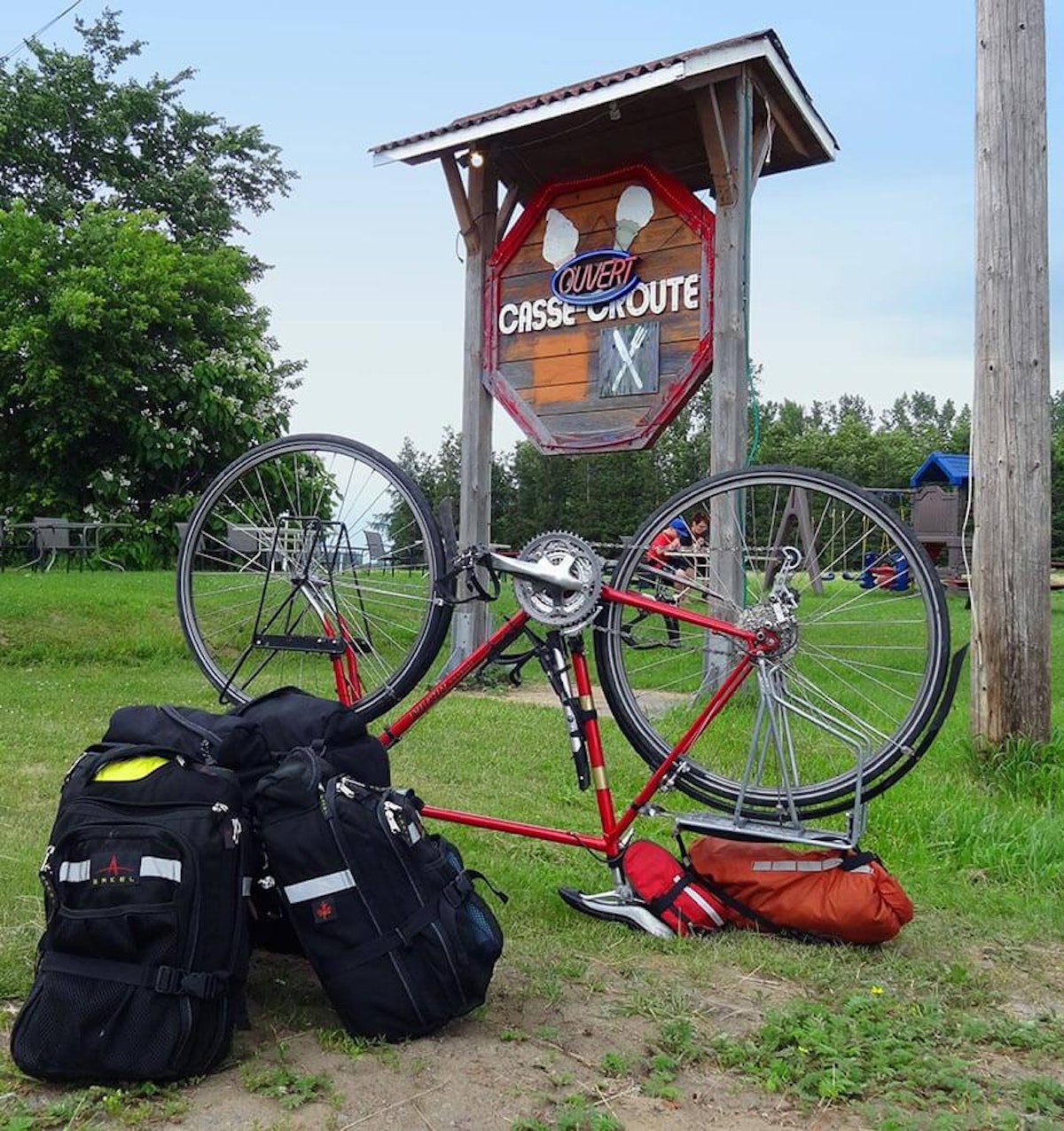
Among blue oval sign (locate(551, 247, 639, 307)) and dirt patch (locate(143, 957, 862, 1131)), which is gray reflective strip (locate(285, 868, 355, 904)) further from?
blue oval sign (locate(551, 247, 639, 307))

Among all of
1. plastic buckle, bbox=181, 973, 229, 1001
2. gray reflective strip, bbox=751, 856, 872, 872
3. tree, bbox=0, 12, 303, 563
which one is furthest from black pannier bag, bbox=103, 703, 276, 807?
tree, bbox=0, 12, 303, 563

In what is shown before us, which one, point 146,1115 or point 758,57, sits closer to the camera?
point 146,1115

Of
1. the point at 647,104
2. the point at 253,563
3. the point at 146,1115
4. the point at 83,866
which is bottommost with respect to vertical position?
the point at 146,1115

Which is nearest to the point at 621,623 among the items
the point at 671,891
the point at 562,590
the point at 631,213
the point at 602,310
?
the point at 562,590

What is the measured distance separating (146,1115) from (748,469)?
6.91ft

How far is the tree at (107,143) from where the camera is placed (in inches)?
871

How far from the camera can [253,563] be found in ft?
11.3

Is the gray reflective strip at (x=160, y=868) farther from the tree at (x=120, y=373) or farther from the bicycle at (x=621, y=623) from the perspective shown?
the tree at (x=120, y=373)

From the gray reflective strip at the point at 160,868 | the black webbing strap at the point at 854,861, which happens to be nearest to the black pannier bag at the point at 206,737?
the gray reflective strip at the point at 160,868

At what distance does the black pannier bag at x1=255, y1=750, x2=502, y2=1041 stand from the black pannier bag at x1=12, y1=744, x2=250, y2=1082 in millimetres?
122

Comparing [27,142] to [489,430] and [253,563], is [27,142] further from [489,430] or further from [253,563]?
[253,563]

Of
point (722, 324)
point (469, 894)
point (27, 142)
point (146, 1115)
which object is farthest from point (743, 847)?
point (27, 142)

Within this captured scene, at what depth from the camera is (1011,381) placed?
4.66 m

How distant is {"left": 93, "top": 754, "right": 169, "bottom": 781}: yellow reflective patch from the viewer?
2.34 m
